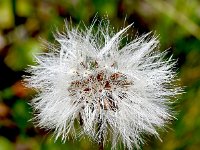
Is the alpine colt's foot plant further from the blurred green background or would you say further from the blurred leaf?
the blurred leaf

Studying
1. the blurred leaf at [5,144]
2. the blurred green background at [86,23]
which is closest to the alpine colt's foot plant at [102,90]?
the blurred green background at [86,23]

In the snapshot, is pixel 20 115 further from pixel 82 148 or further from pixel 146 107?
pixel 146 107

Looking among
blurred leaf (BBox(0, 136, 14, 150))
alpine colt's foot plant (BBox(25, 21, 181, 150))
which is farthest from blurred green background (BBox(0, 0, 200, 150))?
alpine colt's foot plant (BBox(25, 21, 181, 150))

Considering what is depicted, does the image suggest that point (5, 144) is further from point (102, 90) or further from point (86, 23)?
point (102, 90)

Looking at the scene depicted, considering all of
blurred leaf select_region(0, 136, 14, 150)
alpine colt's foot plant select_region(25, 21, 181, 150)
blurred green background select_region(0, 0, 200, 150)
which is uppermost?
blurred green background select_region(0, 0, 200, 150)

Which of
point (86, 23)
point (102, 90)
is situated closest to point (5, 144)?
point (86, 23)

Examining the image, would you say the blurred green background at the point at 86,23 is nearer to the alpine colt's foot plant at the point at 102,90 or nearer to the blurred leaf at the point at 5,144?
the blurred leaf at the point at 5,144
